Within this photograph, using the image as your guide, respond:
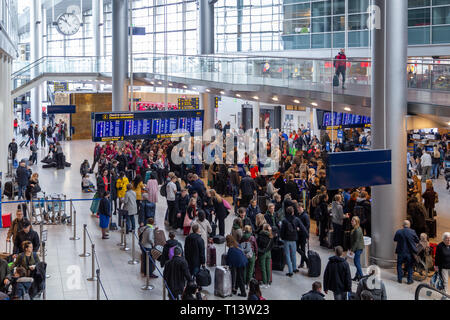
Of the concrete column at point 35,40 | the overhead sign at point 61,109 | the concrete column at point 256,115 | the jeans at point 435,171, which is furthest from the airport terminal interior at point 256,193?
the concrete column at point 35,40

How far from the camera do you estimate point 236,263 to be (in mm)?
11773

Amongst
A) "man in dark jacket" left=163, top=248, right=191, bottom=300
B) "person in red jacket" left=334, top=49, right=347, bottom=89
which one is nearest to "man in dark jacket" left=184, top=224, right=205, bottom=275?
"man in dark jacket" left=163, top=248, right=191, bottom=300

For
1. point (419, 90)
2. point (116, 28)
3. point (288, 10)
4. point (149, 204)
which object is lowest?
point (149, 204)

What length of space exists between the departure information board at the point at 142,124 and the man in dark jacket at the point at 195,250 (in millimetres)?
9317

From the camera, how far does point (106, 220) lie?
16.5 meters

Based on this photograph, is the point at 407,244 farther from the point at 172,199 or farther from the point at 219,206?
the point at 172,199

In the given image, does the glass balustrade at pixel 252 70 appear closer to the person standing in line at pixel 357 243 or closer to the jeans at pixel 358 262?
the person standing in line at pixel 357 243

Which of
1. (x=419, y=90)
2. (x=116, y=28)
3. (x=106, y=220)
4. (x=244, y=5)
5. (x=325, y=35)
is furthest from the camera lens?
(x=244, y=5)

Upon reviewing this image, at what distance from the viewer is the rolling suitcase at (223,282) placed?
38.9 ft

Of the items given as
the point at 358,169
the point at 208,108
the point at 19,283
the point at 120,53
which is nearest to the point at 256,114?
the point at 208,108

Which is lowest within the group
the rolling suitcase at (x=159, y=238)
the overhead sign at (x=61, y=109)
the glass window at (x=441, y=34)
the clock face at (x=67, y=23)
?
the rolling suitcase at (x=159, y=238)
